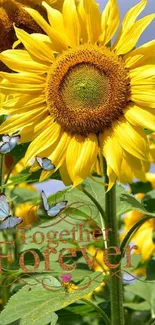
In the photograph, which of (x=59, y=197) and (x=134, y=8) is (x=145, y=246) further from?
(x=134, y=8)

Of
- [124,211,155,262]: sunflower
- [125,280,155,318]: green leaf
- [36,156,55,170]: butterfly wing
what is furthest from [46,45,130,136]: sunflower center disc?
[124,211,155,262]: sunflower

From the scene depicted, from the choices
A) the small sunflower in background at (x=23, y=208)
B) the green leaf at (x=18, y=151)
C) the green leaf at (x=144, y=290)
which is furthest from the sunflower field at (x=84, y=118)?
the small sunflower in background at (x=23, y=208)

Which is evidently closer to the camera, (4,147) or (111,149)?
(111,149)

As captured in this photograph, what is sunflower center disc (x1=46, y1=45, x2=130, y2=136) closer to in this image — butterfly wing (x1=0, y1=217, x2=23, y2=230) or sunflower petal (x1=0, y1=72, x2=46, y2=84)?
sunflower petal (x1=0, y1=72, x2=46, y2=84)

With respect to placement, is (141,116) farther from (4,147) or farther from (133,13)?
(4,147)

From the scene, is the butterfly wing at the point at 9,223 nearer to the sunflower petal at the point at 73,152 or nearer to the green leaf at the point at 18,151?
the sunflower petal at the point at 73,152

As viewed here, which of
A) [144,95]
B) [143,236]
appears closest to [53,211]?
[144,95]
